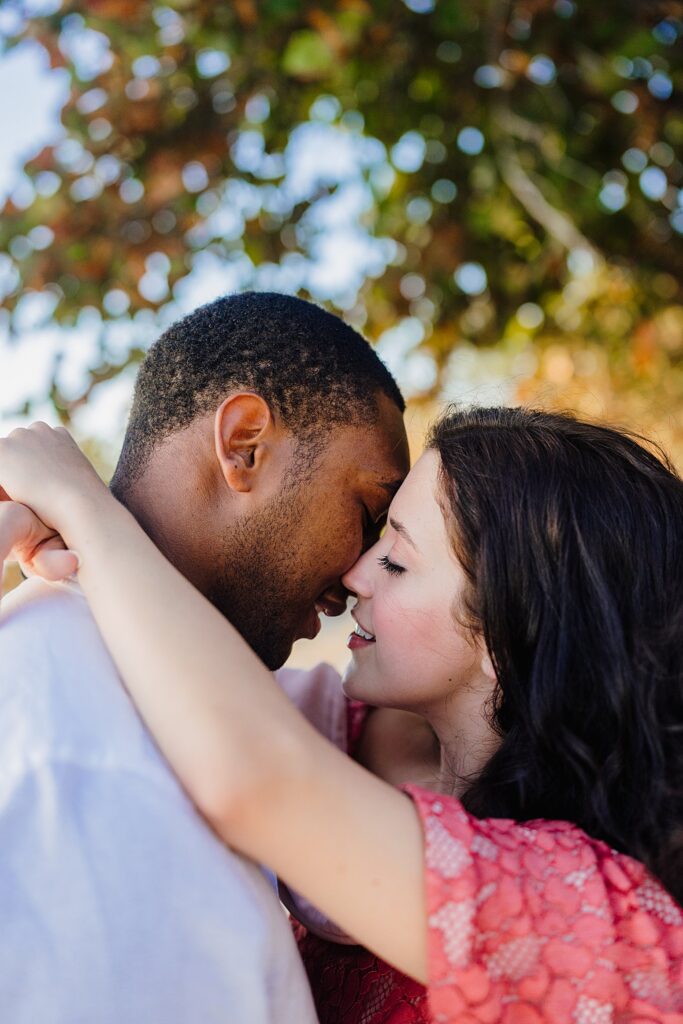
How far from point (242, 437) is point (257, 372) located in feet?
0.64

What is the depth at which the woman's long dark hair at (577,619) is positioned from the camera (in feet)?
6.44

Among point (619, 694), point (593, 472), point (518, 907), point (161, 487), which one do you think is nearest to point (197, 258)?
point (161, 487)

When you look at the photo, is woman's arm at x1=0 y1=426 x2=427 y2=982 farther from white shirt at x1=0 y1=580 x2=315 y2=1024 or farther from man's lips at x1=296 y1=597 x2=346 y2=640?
man's lips at x1=296 y1=597 x2=346 y2=640

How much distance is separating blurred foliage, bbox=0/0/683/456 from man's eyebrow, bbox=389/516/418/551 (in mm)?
1574

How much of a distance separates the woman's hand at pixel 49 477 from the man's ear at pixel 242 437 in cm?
32

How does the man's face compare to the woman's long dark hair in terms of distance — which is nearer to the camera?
the woman's long dark hair

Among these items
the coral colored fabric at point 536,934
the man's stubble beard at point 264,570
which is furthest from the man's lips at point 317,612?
the coral colored fabric at point 536,934

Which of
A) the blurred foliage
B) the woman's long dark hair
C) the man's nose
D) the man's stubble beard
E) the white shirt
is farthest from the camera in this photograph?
the blurred foliage

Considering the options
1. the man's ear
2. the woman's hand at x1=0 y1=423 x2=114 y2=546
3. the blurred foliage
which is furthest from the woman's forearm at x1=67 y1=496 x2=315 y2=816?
the blurred foliage

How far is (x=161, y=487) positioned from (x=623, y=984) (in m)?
1.39

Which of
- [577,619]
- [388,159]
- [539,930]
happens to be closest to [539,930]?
[539,930]

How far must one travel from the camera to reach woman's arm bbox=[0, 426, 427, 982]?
152 cm

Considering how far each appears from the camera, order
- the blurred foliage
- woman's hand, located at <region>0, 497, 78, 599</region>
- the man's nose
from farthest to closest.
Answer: the blurred foliage < the man's nose < woman's hand, located at <region>0, 497, 78, 599</region>

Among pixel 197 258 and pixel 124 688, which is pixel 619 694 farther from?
pixel 197 258
